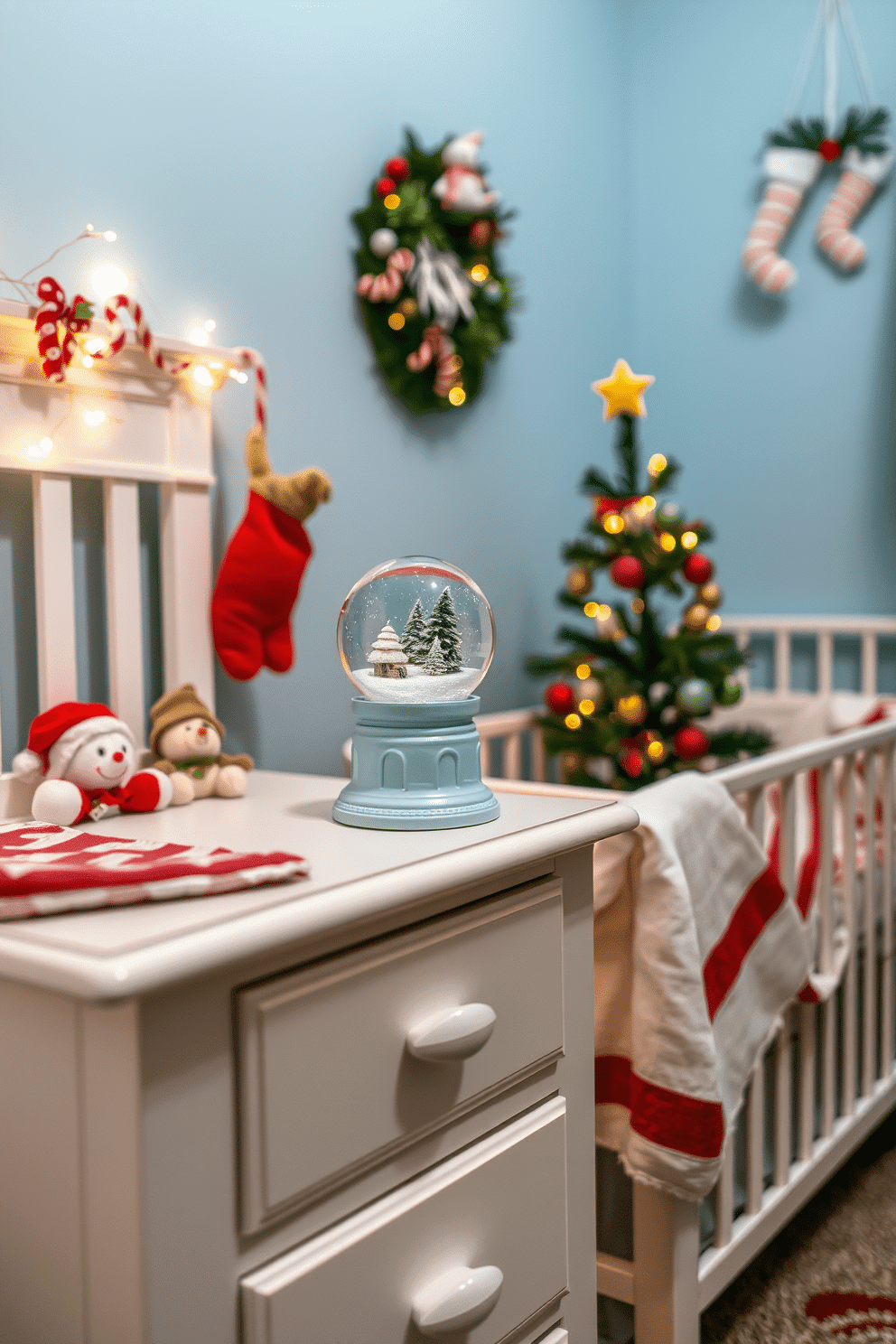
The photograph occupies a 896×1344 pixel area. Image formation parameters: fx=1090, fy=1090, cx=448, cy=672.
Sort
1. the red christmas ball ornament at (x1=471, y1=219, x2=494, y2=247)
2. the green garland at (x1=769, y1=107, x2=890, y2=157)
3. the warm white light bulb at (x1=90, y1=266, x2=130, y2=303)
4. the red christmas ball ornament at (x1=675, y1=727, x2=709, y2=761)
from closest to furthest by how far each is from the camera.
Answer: the warm white light bulb at (x1=90, y1=266, x2=130, y2=303)
the red christmas ball ornament at (x1=471, y1=219, x2=494, y2=247)
the red christmas ball ornament at (x1=675, y1=727, x2=709, y2=761)
the green garland at (x1=769, y1=107, x2=890, y2=157)

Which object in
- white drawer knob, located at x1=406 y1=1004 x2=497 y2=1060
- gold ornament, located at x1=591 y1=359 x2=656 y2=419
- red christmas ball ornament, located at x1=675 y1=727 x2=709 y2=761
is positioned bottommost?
white drawer knob, located at x1=406 y1=1004 x2=497 y2=1060

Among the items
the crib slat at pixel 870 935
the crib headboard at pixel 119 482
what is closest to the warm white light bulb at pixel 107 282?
the crib headboard at pixel 119 482

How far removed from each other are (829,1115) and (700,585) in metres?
0.83

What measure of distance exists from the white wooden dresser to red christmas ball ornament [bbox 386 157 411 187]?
1017 millimetres

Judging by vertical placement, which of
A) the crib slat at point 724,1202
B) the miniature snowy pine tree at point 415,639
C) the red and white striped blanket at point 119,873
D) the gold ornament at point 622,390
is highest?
the gold ornament at point 622,390

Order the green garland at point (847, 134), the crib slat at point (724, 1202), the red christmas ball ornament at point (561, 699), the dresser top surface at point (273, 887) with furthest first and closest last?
1. the green garland at point (847, 134)
2. the red christmas ball ornament at point (561, 699)
3. the crib slat at point (724, 1202)
4. the dresser top surface at point (273, 887)

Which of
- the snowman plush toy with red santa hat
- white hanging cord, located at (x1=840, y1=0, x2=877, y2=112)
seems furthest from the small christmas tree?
the snowman plush toy with red santa hat

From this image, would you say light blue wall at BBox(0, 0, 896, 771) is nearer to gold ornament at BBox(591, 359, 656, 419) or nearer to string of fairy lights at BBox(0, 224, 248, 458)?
string of fairy lights at BBox(0, 224, 248, 458)

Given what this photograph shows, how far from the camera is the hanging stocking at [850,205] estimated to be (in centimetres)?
205

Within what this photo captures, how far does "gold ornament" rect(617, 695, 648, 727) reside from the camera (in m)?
1.79

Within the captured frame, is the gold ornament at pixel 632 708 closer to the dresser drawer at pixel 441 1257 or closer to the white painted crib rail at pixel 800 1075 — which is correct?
the white painted crib rail at pixel 800 1075

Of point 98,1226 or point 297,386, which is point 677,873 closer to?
point 98,1226

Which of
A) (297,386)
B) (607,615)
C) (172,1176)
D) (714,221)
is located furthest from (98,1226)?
(714,221)

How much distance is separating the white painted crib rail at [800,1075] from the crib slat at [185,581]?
371 millimetres
